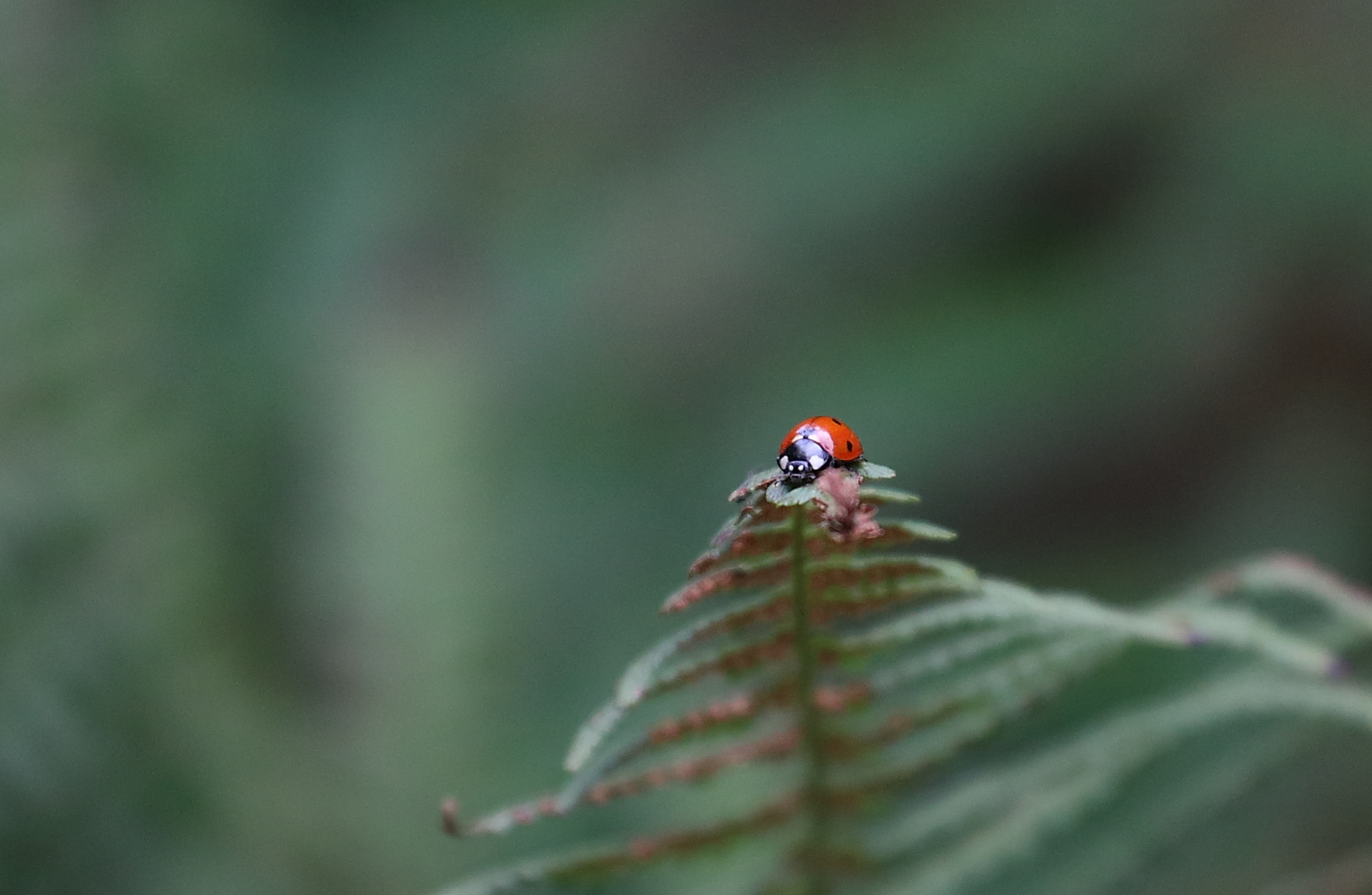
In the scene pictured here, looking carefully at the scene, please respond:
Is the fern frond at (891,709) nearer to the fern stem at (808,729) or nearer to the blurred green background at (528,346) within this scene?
the fern stem at (808,729)

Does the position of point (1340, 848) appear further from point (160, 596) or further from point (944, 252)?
point (944, 252)

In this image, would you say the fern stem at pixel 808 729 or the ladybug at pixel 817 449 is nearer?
the fern stem at pixel 808 729

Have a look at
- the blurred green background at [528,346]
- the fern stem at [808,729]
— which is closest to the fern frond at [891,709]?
the fern stem at [808,729]

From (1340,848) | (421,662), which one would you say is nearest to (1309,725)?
(1340,848)

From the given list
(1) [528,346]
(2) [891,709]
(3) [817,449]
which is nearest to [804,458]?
(3) [817,449]

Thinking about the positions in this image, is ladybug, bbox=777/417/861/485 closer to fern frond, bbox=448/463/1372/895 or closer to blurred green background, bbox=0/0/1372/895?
fern frond, bbox=448/463/1372/895

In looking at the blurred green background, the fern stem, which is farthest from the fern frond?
the blurred green background
